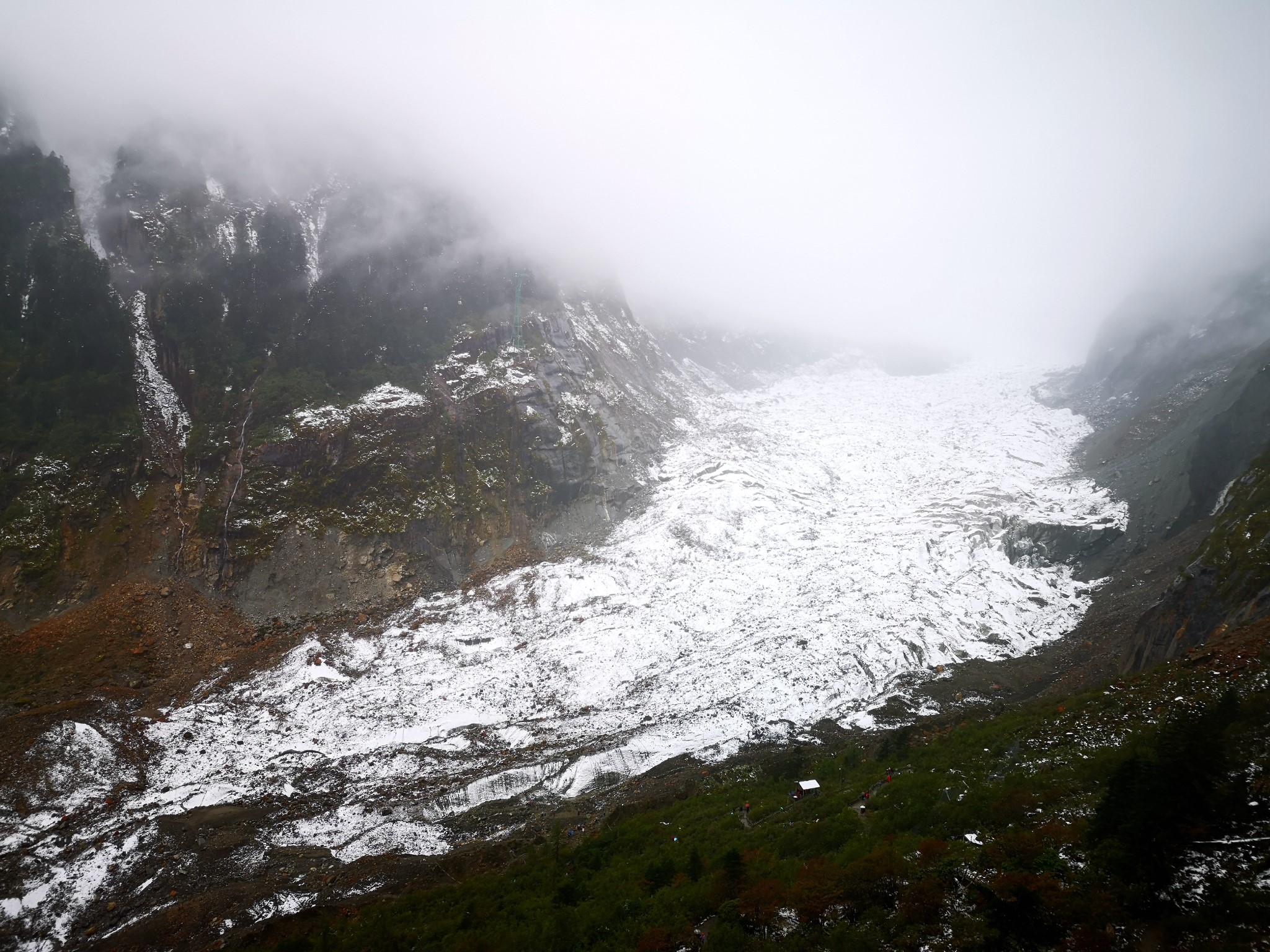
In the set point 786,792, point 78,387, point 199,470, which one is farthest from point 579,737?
point 78,387

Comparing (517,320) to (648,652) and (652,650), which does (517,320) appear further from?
(648,652)

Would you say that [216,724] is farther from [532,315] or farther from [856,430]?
[856,430]

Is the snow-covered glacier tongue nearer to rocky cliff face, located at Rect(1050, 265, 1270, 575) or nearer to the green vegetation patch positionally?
rocky cliff face, located at Rect(1050, 265, 1270, 575)

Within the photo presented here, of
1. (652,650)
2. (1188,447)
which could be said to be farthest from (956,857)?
(1188,447)

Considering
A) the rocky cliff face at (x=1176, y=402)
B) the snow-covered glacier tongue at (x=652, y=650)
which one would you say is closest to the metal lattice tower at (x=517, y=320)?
the snow-covered glacier tongue at (x=652, y=650)

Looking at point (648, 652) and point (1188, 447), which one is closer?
point (648, 652)

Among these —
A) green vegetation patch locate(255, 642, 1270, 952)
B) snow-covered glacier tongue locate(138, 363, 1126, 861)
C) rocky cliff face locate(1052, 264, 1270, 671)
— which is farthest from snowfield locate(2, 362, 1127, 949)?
green vegetation patch locate(255, 642, 1270, 952)
